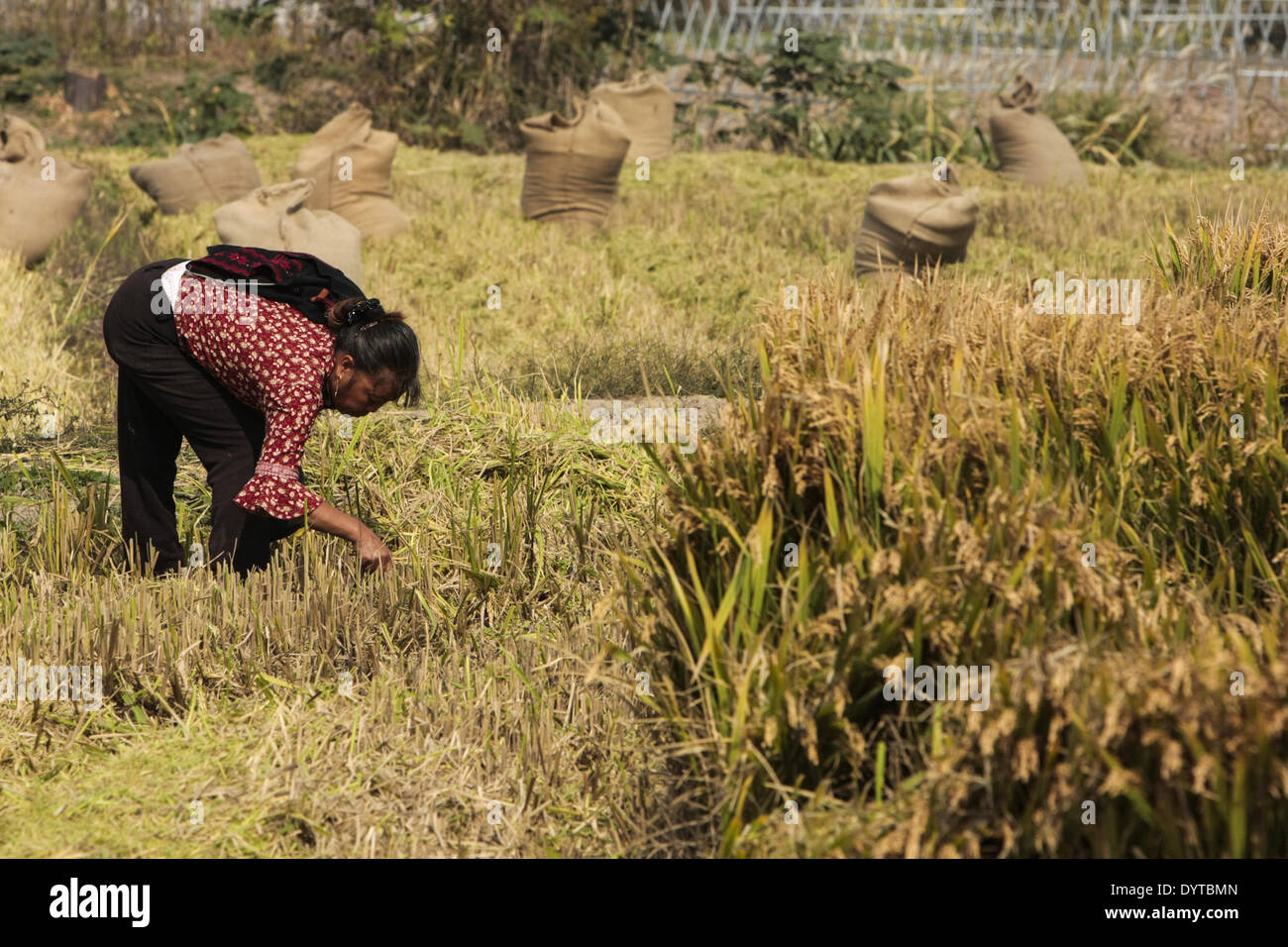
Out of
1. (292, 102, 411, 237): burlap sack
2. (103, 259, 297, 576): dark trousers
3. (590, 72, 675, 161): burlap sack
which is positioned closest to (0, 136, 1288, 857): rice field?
(103, 259, 297, 576): dark trousers

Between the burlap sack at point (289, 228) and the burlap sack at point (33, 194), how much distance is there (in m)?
1.62

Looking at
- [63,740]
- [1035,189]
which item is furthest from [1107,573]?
[1035,189]

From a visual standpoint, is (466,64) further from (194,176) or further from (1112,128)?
(1112,128)

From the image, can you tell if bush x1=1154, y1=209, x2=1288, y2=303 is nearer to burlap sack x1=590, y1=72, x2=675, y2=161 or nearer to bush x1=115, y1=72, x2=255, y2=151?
burlap sack x1=590, y1=72, x2=675, y2=161

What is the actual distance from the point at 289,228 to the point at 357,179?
175cm

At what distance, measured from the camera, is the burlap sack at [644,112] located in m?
10.5

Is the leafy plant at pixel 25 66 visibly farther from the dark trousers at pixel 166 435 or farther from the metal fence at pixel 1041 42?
the dark trousers at pixel 166 435

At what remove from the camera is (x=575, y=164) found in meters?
8.49

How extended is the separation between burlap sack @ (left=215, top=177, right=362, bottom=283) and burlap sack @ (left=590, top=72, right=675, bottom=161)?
3.99 m

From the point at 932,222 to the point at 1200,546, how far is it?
4564 mm

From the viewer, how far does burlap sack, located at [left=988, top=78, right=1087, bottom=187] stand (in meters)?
10.3

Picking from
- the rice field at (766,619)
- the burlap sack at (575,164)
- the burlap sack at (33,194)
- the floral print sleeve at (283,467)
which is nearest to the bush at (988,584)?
the rice field at (766,619)

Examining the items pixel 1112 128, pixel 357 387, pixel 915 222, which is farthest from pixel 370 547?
pixel 1112 128
